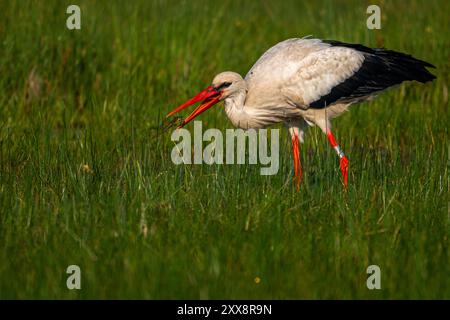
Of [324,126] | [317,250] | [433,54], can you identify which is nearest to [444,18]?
[433,54]

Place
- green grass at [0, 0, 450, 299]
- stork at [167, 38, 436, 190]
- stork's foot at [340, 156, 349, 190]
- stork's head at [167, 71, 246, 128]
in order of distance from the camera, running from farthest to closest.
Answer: stork at [167, 38, 436, 190], stork's head at [167, 71, 246, 128], stork's foot at [340, 156, 349, 190], green grass at [0, 0, 450, 299]

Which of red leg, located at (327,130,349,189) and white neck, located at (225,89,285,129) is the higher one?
white neck, located at (225,89,285,129)

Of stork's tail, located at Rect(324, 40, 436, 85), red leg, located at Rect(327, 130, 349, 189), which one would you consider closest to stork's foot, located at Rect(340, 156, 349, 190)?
red leg, located at Rect(327, 130, 349, 189)

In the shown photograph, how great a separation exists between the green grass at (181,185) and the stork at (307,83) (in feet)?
0.92

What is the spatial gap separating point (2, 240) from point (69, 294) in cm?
80

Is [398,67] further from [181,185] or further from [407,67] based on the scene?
[181,185]

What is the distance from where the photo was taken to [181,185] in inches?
224

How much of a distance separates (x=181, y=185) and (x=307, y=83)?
5.86ft

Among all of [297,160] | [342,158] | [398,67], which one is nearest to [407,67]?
[398,67]

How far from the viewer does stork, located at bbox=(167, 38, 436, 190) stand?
6902 mm

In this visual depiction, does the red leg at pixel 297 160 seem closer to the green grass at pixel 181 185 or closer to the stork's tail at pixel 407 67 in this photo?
the green grass at pixel 181 185

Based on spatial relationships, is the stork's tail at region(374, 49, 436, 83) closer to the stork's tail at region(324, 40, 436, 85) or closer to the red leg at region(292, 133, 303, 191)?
the stork's tail at region(324, 40, 436, 85)

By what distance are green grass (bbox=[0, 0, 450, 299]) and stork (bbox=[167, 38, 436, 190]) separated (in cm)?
28

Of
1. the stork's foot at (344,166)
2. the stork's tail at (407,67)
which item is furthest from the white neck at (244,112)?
the stork's tail at (407,67)
